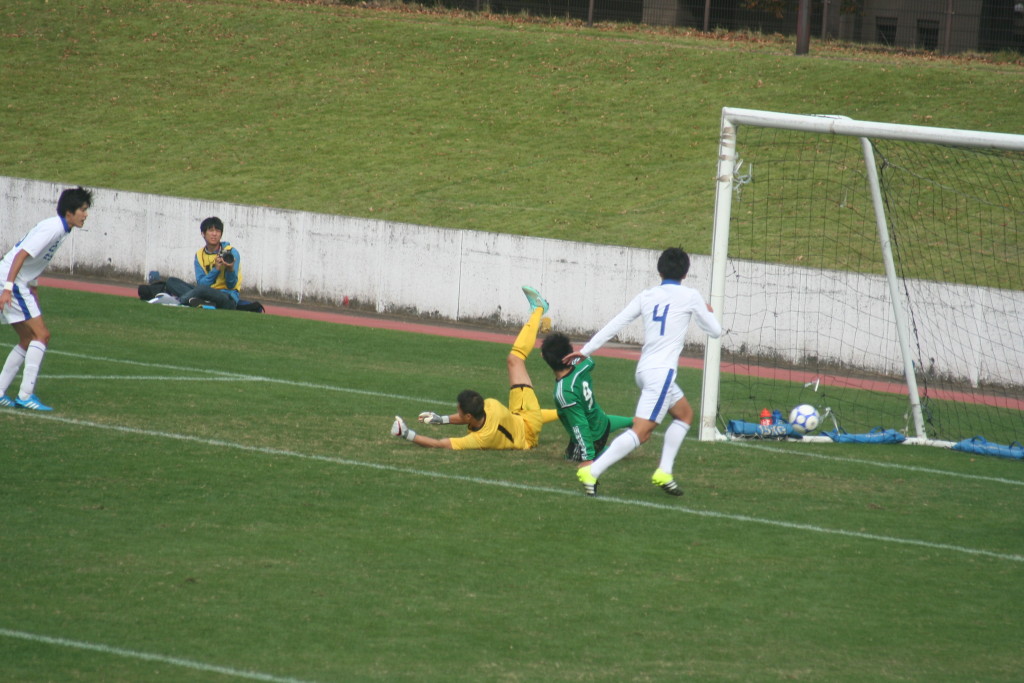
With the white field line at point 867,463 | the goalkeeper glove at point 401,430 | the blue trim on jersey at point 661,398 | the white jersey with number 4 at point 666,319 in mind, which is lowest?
the white field line at point 867,463

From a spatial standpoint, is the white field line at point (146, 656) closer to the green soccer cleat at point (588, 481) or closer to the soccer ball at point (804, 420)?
the green soccer cleat at point (588, 481)

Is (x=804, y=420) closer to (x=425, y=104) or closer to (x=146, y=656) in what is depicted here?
(x=146, y=656)

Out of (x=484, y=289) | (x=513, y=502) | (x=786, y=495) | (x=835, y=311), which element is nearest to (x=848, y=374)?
(x=835, y=311)

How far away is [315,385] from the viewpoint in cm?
1277

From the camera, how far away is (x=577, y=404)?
962 cm

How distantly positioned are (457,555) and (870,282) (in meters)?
11.6

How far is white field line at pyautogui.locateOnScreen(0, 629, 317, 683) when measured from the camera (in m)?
5.11

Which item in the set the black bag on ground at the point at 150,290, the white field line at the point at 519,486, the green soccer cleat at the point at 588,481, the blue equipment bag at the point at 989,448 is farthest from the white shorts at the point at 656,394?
the black bag on ground at the point at 150,290

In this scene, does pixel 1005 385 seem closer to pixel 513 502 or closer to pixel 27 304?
pixel 513 502

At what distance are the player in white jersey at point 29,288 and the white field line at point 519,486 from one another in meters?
0.33

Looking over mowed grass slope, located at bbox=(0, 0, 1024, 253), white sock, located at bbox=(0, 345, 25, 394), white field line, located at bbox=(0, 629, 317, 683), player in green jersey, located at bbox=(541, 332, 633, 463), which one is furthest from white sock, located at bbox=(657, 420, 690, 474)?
mowed grass slope, located at bbox=(0, 0, 1024, 253)

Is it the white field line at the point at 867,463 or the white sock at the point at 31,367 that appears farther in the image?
the white sock at the point at 31,367

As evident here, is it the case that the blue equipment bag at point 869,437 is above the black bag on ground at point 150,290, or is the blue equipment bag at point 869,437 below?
below

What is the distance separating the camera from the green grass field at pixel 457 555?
18.1ft
